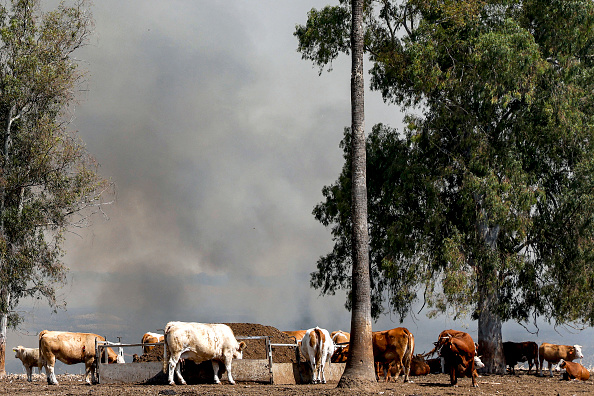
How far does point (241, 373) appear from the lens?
1911 cm

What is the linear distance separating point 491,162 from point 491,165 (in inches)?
5.1

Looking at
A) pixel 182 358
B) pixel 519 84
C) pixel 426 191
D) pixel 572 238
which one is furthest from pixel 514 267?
pixel 182 358

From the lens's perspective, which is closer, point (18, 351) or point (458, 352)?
point (458, 352)

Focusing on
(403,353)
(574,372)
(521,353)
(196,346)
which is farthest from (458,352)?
(521,353)

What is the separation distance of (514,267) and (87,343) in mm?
16659

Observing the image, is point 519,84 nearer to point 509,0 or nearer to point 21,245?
point 509,0

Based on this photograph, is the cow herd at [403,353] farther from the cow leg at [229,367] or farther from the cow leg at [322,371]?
the cow leg at [229,367]

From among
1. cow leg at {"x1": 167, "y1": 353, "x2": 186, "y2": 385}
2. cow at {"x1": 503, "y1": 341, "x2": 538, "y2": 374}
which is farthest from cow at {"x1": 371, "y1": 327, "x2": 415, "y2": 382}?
cow at {"x1": 503, "y1": 341, "x2": 538, "y2": 374}

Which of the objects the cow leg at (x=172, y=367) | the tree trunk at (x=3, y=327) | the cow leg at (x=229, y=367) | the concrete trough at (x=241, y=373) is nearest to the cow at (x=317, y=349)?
the concrete trough at (x=241, y=373)

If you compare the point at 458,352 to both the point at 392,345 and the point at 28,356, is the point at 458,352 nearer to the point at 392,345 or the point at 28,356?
the point at 392,345

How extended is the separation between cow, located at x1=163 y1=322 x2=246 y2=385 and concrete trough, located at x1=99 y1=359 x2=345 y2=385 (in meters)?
0.43

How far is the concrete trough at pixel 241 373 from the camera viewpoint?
62.3 feet

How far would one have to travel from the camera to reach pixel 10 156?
3036cm

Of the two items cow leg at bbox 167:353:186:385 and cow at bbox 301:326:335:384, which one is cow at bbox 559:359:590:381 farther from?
cow leg at bbox 167:353:186:385
